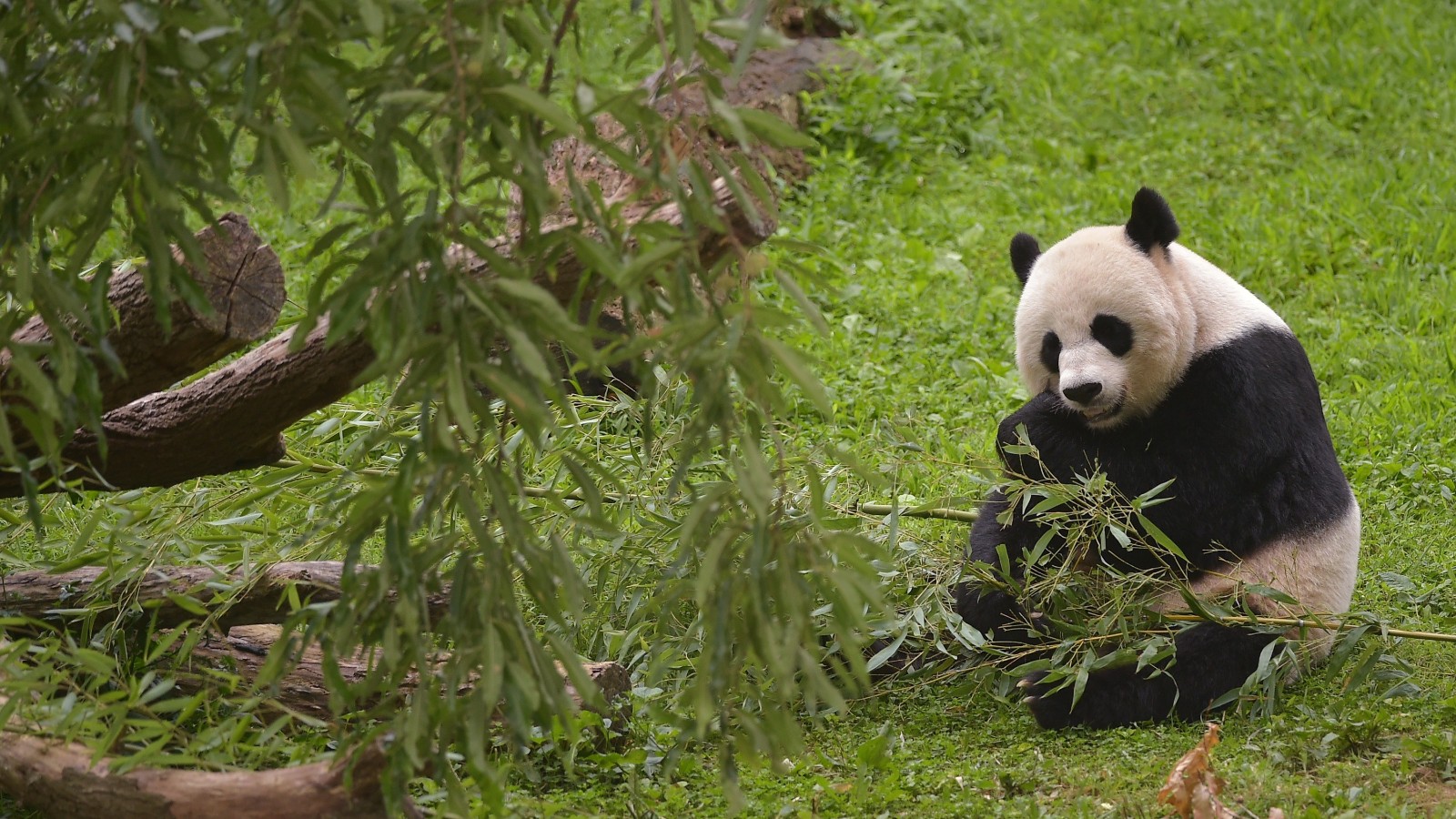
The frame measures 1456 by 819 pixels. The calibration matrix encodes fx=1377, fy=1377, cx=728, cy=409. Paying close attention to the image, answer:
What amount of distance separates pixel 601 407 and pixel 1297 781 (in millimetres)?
2312

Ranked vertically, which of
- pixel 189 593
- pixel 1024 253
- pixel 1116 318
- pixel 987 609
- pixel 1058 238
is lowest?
pixel 987 609

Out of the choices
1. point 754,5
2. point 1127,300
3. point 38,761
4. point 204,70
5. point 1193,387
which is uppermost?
point 204,70

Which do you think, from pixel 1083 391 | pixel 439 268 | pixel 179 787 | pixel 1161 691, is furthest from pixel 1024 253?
pixel 179 787

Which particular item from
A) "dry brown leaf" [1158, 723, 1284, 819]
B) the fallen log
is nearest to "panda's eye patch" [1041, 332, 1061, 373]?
"dry brown leaf" [1158, 723, 1284, 819]

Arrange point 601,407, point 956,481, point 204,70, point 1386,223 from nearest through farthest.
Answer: point 204,70 < point 601,407 < point 956,481 < point 1386,223

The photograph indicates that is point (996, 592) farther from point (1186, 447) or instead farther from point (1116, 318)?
point (1116, 318)

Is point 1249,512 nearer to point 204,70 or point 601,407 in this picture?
point 601,407

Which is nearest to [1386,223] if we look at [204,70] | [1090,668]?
[1090,668]

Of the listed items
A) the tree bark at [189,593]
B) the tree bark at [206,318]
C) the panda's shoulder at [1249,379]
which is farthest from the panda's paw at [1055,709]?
the tree bark at [206,318]

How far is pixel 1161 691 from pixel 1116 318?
38.2 inches

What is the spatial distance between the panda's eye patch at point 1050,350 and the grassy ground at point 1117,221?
13.3 inches

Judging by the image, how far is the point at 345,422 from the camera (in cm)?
409

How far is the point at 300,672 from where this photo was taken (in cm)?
326

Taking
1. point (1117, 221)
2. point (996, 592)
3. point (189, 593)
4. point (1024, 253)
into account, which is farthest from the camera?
point (1117, 221)
